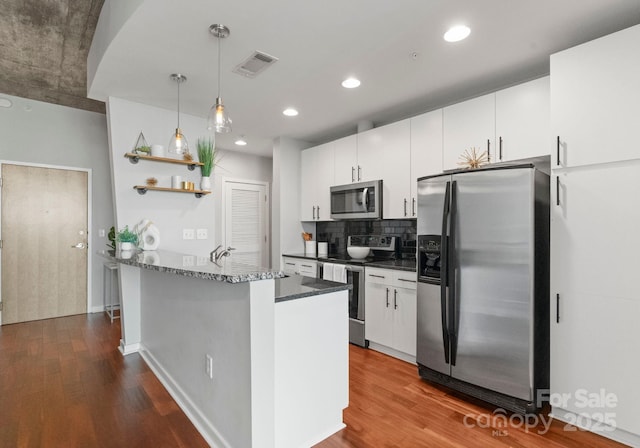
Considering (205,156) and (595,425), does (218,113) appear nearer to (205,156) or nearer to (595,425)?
(205,156)

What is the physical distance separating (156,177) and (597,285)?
3.84 metres

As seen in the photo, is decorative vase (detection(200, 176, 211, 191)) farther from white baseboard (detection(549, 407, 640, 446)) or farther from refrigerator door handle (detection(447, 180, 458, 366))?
white baseboard (detection(549, 407, 640, 446))

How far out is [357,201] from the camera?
3900 millimetres

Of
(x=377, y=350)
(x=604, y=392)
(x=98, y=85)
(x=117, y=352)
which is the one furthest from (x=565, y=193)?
(x=117, y=352)

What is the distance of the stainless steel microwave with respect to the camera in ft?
12.1

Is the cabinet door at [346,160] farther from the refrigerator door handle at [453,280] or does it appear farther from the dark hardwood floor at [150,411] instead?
the dark hardwood floor at [150,411]

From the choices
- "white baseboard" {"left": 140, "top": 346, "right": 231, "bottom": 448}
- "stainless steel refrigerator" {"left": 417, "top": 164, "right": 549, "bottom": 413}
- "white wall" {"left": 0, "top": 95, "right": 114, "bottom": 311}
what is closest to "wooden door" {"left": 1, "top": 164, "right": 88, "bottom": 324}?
"white wall" {"left": 0, "top": 95, "right": 114, "bottom": 311}

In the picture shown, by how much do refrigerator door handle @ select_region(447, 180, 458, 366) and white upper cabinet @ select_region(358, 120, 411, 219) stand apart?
967mm

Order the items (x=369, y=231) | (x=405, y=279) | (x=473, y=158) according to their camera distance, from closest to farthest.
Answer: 1. (x=473, y=158)
2. (x=405, y=279)
3. (x=369, y=231)

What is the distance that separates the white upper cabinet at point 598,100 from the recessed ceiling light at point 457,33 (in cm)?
64

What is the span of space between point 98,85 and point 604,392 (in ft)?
14.6

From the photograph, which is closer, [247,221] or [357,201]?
[357,201]

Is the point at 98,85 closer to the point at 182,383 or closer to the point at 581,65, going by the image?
the point at 182,383

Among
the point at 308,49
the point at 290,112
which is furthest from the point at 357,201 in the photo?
the point at 308,49
